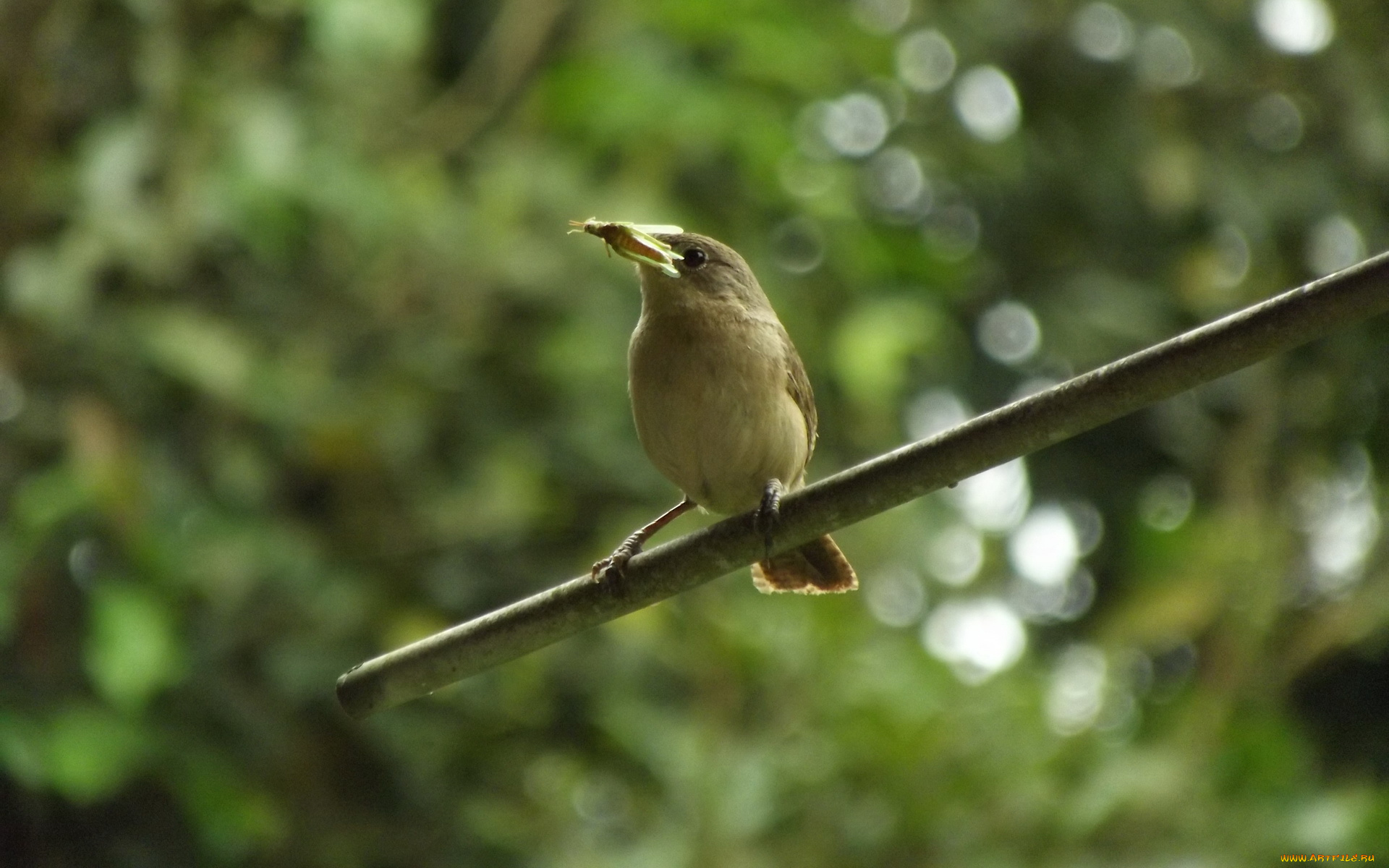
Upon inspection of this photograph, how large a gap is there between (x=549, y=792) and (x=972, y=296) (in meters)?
3.21

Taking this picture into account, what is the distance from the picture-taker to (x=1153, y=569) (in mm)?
5723

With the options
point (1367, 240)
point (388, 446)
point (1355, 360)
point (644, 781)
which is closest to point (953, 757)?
point (644, 781)

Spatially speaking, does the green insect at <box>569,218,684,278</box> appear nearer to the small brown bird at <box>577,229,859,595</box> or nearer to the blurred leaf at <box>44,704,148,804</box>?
the small brown bird at <box>577,229,859,595</box>

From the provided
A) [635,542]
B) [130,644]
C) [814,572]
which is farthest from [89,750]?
[814,572]

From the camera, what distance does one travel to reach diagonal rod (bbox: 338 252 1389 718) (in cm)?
173

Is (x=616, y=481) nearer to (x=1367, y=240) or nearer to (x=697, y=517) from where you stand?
(x=697, y=517)

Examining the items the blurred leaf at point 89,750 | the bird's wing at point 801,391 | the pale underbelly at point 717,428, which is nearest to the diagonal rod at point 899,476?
the pale underbelly at point 717,428

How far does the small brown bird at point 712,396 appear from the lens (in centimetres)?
348

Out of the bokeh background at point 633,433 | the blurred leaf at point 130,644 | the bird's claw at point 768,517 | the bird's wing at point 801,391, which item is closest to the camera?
the bird's claw at point 768,517

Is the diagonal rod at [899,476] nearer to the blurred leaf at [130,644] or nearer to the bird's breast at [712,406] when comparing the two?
the bird's breast at [712,406]

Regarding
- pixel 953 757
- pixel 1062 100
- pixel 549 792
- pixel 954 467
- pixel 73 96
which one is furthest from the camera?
pixel 1062 100

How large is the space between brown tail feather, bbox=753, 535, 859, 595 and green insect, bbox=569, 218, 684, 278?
3.22 ft

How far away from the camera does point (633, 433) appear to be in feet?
18.9

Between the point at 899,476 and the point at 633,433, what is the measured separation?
382 cm
